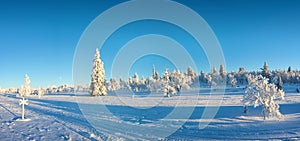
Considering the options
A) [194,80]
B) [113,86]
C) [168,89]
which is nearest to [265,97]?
[168,89]

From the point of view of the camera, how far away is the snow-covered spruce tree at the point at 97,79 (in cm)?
4994

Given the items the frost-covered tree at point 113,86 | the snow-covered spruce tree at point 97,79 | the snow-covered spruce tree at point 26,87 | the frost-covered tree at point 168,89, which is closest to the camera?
the frost-covered tree at point 168,89

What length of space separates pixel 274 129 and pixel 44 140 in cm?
1184

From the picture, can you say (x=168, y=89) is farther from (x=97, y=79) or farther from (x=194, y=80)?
(x=194, y=80)

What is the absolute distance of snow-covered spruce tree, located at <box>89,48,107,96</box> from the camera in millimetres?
49938

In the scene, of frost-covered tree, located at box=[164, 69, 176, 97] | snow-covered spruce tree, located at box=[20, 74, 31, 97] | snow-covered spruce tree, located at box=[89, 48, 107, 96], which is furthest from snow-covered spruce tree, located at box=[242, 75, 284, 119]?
snow-covered spruce tree, located at box=[20, 74, 31, 97]

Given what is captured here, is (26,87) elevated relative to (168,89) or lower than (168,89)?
elevated

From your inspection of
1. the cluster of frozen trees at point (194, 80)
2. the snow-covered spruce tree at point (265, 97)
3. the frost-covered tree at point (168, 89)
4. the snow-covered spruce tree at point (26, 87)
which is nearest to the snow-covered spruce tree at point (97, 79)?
the frost-covered tree at point (168, 89)

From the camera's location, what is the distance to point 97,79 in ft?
168

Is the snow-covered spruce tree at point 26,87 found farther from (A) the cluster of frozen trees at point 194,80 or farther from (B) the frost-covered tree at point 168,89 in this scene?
(B) the frost-covered tree at point 168,89

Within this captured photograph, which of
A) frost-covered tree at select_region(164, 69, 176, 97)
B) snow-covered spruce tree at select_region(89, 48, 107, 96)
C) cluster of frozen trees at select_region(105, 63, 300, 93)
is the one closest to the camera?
frost-covered tree at select_region(164, 69, 176, 97)

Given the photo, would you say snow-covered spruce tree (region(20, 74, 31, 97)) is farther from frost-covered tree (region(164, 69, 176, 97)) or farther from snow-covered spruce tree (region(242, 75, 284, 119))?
snow-covered spruce tree (region(242, 75, 284, 119))

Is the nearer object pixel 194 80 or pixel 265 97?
pixel 265 97

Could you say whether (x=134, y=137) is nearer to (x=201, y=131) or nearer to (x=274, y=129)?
(x=201, y=131)
